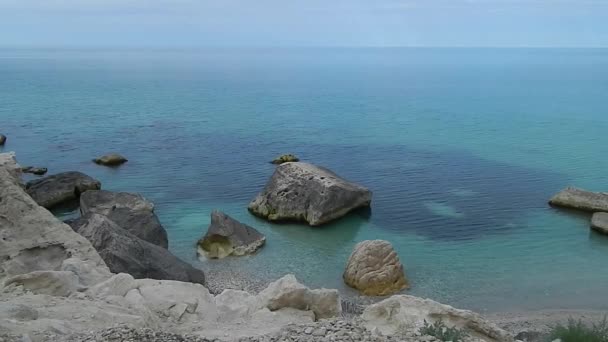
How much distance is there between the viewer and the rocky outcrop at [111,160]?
51500 mm

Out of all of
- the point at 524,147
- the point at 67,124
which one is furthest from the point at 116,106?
the point at 524,147

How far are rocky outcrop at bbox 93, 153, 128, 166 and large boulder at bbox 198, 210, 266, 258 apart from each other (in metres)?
22.8

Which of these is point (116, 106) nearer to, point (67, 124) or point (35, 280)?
point (67, 124)

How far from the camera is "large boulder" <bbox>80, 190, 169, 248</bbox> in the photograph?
2966cm

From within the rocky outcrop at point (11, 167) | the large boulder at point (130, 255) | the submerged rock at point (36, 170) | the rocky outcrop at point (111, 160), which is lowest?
the submerged rock at point (36, 170)

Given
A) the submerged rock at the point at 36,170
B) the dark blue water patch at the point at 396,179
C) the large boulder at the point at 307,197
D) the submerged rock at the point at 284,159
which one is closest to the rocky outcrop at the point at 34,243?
the large boulder at the point at 307,197

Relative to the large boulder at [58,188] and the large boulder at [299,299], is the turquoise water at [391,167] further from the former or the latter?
the large boulder at [299,299]

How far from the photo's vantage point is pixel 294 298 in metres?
16.6

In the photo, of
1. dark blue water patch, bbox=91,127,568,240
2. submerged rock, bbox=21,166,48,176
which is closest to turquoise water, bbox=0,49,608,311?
dark blue water patch, bbox=91,127,568,240

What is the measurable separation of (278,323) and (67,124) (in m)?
65.6

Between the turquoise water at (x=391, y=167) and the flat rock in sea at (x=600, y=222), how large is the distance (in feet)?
1.52

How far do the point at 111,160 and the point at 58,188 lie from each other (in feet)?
41.8

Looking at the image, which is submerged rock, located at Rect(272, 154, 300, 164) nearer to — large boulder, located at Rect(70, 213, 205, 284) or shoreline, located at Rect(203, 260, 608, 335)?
shoreline, located at Rect(203, 260, 608, 335)

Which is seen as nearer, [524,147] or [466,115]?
[524,147]
